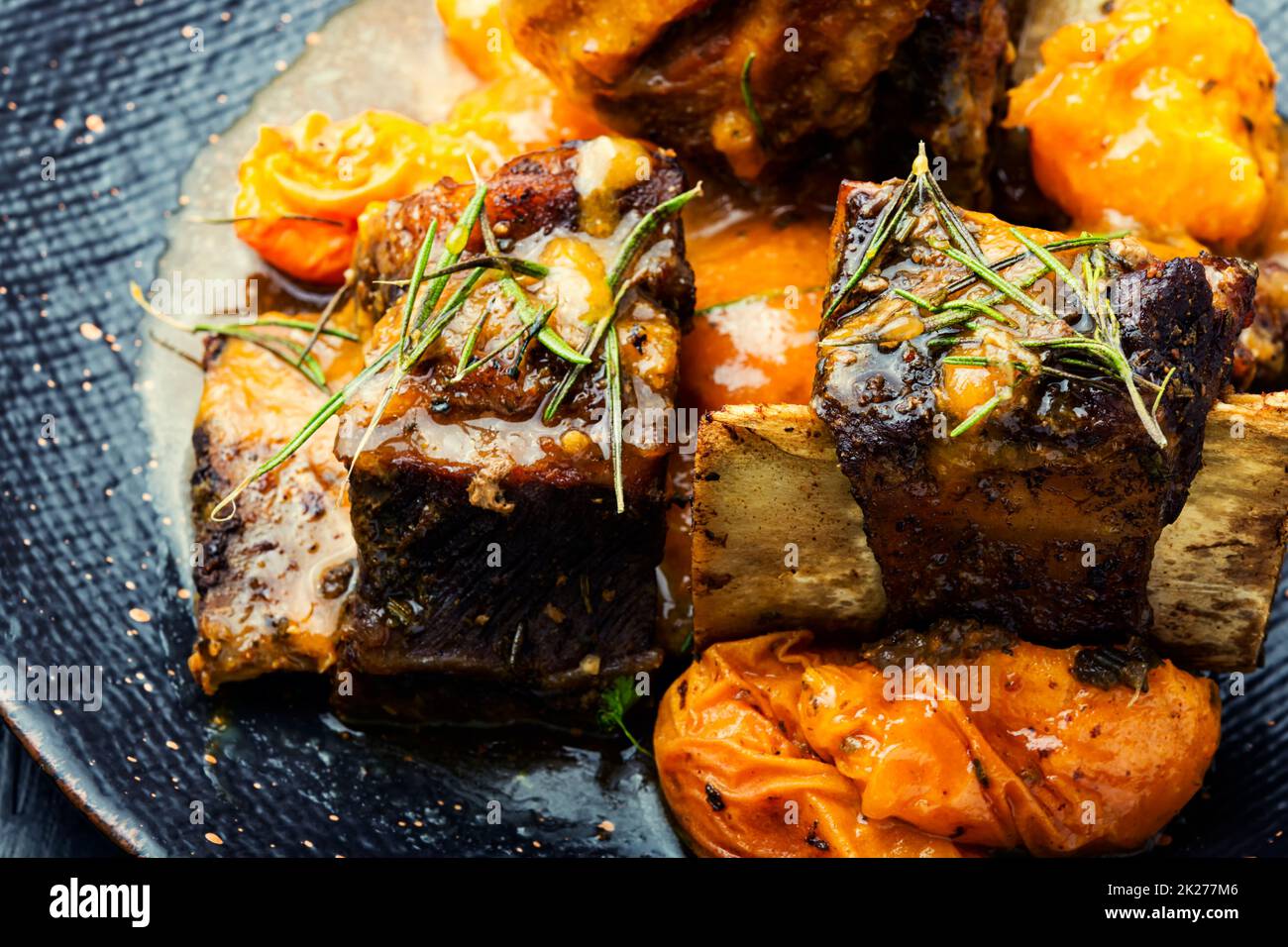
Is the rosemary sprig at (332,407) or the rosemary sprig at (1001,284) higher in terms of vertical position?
the rosemary sprig at (1001,284)

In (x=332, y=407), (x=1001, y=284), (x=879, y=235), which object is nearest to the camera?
(x=1001, y=284)

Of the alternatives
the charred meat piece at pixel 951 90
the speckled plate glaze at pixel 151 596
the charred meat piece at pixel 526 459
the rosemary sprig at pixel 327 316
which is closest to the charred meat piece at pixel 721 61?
the charred meat piece at pixel 951 90

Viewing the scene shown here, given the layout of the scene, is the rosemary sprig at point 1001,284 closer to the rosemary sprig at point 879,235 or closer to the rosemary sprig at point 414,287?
the rosemary sprig at point 879,235

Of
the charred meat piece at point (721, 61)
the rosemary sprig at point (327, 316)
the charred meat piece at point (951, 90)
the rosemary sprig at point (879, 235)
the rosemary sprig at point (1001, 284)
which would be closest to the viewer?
the rosemary sprig at point (1001, 284)

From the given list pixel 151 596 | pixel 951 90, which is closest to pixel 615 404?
pixel 951 90

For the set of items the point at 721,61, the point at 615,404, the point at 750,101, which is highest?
the point at 721,61

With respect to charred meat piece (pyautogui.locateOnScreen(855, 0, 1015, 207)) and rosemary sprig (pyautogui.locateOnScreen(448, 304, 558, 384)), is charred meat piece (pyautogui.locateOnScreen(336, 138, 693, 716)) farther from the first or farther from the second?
charred meat piece (pyautogui.locateOnScreen(855, 0, 1015, 207))

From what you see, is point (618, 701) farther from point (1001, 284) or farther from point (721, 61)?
point (721, 61)
